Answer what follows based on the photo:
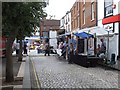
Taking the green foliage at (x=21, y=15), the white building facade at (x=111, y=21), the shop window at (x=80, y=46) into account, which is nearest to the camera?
the green foliage at (x=21, y=15)

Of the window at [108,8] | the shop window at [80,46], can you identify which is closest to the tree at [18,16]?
the window at [108,8]

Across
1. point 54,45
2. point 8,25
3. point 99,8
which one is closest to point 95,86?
point 8,25

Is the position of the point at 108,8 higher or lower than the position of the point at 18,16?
higher

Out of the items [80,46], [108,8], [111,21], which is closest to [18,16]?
[111,21]

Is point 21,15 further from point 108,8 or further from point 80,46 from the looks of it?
point 80,46

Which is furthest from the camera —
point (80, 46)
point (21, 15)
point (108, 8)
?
point (80, 46)

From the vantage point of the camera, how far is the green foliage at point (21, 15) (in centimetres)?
900

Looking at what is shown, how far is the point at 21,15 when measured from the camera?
32.9ft

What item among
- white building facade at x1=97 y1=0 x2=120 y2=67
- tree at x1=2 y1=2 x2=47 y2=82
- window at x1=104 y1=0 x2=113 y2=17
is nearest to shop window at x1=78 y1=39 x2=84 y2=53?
white building facade at x1=97 y1=0 x2=120 y2=67

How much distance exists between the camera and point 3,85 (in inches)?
402

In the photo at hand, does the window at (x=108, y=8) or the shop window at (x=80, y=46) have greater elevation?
the window at (x=108, y=8)

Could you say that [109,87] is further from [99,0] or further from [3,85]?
[99,0]

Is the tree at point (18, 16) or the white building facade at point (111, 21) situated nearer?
the tree at point (18, 16)

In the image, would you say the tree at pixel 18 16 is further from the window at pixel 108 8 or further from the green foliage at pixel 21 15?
the window at pixel 108 8
